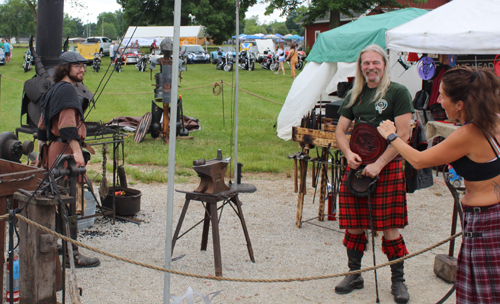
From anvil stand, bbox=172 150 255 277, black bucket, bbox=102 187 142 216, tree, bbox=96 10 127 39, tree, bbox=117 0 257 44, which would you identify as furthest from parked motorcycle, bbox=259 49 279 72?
tree, bbox=96 10 127 39

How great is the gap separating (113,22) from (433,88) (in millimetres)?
145730

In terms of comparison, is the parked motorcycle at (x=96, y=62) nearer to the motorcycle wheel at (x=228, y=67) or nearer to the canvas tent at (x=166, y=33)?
the motorcycle wheel at (x=228, y=67)

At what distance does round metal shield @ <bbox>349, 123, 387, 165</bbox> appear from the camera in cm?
343

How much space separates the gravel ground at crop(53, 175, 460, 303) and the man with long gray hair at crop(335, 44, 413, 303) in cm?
44

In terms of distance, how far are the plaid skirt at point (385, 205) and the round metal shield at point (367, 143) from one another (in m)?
0.13

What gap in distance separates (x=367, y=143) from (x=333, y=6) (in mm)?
26496

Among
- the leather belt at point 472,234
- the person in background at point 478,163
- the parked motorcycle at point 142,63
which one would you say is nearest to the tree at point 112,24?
the parked motorcycle at point 142,63

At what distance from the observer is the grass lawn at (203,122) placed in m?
7.99

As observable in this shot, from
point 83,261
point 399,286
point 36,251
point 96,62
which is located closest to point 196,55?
point 96,62

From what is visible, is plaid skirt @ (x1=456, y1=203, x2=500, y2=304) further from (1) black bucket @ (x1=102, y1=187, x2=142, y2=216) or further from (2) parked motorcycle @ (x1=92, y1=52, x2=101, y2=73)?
(2) parked motorcycle @ (x1=92, y1=52, x2=101, y2=73)

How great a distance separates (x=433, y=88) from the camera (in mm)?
8531

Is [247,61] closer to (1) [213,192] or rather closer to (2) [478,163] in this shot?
(1) [213,192]

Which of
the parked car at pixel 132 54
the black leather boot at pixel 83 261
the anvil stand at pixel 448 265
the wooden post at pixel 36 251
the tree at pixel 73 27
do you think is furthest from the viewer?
the tree at pixel 73 27

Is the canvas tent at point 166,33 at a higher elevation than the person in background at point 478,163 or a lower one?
higher
